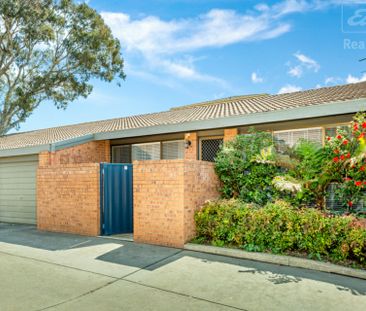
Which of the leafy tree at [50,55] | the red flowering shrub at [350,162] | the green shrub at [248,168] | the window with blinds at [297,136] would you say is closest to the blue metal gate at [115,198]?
the green shrub at [248,168]

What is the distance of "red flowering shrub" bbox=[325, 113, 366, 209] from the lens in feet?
18.8

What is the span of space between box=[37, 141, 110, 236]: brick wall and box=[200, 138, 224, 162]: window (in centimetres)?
328

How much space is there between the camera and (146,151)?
34.1 feet

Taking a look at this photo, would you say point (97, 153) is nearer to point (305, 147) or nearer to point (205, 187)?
point (205, 187)

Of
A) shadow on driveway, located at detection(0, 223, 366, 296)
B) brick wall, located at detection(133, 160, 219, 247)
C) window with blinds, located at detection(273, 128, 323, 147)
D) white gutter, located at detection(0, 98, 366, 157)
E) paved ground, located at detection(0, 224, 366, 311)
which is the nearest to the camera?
paved ground, located at detection(0, 224, 366, 311)

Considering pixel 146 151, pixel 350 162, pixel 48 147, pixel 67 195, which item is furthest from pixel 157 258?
pixel 48 147

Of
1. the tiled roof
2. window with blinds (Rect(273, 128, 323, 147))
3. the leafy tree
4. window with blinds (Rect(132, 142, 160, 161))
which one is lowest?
window with blinds (Rect(132, 142, 160, 161))

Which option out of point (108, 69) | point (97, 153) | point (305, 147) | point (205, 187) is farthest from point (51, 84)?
point (305, 147)

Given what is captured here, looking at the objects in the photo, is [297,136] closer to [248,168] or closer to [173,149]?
[248,168]

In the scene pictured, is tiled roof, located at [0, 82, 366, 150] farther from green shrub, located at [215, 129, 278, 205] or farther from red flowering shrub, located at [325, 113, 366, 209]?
red flowering shrub, located at [325, 113, 366, 209]

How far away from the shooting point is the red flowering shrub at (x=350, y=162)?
18.8 feet

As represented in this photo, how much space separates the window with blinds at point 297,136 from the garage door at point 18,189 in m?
8.27

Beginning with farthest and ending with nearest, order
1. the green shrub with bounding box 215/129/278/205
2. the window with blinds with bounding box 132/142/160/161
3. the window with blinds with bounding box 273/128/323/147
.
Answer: the window with blinds with bounding box 132/142/160/161
the window with blinds with bounding box 273/128/323/147
the green shrub with bounding box 215/129/278/205

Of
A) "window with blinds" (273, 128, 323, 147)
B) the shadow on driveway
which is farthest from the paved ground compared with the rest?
"window with blinds" (273, 128, 323, 147)
